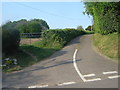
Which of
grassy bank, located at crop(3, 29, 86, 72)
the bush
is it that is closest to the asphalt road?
grassy bank, located at crop(3, 29, 86, 72)

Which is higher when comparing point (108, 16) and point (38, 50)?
point (108, 16)

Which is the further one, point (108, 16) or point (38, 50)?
point (38, 50)

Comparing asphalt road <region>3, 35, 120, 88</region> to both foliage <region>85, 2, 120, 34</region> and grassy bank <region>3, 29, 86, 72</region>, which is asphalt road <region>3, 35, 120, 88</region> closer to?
grassy bank <region>3, 29, 86, 72</region>

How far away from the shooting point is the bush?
14.3 metres

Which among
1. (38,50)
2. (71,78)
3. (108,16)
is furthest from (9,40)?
(108,16)

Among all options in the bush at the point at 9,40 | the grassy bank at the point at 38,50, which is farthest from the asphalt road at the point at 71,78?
the bush at the point at 9,40

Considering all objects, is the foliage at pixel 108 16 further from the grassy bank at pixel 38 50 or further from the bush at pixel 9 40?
the bush at pixel 9 40

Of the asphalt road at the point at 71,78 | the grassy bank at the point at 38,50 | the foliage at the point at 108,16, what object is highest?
the foliage at the point at 108,16

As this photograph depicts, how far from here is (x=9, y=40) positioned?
582 inches

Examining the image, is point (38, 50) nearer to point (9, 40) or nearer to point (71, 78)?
point (9, 40)

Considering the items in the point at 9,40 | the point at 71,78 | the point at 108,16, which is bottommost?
the point at 71,78

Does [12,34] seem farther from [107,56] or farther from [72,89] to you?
[72,89]

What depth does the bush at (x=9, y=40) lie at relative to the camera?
46.8ft

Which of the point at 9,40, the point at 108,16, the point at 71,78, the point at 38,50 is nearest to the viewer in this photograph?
the point at 71,78
